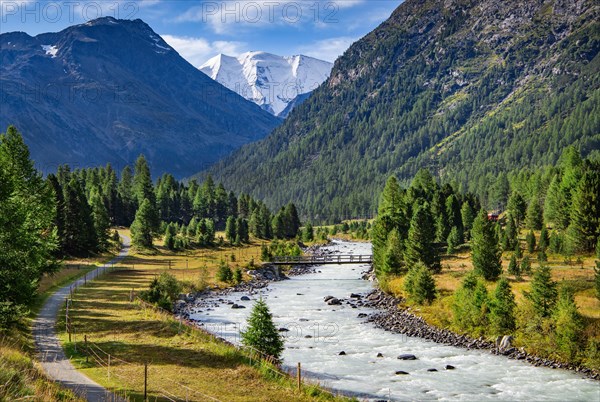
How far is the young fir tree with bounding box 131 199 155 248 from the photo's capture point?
11325 centimetres

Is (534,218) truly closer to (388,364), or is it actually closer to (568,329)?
(568,329)

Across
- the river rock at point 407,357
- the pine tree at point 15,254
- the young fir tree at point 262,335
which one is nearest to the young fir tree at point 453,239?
the river rock at point 407,357

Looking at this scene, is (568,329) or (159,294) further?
(159,294)

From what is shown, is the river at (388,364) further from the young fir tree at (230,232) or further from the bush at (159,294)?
the young fir tree at (230,232)

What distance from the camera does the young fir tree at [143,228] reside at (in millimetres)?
113250

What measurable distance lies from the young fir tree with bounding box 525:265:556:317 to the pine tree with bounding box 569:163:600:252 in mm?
35631

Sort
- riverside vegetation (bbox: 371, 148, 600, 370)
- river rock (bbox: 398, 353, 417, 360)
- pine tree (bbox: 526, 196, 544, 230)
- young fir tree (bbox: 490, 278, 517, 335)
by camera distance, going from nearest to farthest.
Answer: river rock (bbox: 398, 353, 417, 360)
riverside vegetation (bbox: 371, 148, 600, 370)
young fir tree (bbox: 490, 278, 517, 335)
pine tree (bbox: 526, 196, 544, 230)

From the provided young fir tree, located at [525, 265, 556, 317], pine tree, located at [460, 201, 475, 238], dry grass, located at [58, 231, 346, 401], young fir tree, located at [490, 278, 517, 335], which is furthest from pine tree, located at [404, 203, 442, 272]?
dry grass, located at [58, 231, 346, 401]

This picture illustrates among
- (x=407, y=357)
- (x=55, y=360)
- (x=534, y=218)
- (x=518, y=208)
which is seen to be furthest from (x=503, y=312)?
(x=518, y=208)

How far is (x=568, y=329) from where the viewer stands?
149 feet

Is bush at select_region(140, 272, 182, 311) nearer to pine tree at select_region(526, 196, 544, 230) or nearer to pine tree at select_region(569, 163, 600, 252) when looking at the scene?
pine tree at select_region(569, 163, 600, 252)

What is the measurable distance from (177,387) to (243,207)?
16321 cm

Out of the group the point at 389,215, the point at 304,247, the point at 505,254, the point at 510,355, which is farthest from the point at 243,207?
the point at 510,355

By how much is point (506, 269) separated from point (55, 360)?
6174 cm
